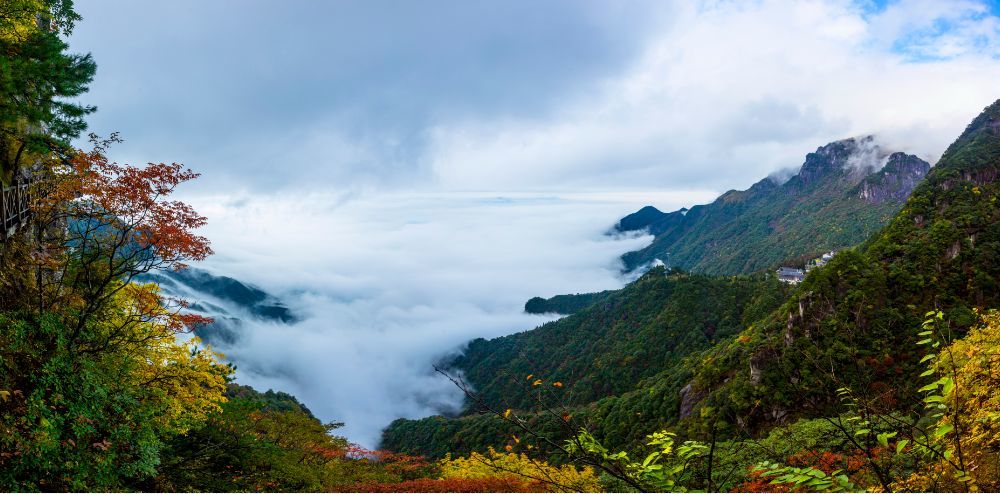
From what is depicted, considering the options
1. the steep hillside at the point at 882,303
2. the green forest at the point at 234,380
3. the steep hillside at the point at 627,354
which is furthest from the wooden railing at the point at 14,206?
the steep hillside at the point at 627,354

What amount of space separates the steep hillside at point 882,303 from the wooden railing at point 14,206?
1468 inches

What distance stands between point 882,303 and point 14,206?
54.1 meters

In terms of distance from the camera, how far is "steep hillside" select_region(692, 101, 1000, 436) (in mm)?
36188

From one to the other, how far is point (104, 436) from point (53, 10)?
13.3 metres

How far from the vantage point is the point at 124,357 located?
14.8 metres

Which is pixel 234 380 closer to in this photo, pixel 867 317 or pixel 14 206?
pixel 14 206

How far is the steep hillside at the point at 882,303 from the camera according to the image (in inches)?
1425

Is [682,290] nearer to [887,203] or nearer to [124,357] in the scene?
[124,357]

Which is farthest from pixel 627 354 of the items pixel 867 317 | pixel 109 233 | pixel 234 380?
pixel 109 233

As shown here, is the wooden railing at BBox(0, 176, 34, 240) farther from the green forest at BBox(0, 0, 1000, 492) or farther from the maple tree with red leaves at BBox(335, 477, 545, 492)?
the maple tree with red leaves at BBox(335, 477, 545, 492)

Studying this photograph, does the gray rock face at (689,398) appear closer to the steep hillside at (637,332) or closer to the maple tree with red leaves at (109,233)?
the steep hillside at (637,332)

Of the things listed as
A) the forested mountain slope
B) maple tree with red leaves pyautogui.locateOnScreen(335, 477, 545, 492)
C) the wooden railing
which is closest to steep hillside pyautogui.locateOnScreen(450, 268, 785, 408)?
the forested mountain slope

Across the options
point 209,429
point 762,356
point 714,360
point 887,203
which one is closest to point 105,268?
point 209,429

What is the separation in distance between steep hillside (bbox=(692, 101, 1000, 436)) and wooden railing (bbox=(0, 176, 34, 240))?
37288 mm
